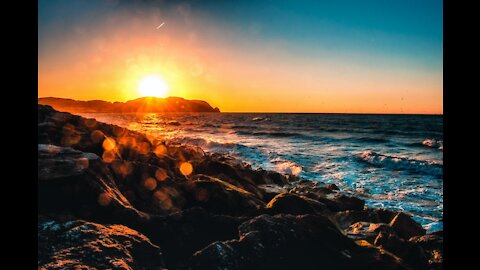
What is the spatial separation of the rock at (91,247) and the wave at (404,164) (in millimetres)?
16934

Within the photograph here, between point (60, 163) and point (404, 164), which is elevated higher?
point (60, 163)

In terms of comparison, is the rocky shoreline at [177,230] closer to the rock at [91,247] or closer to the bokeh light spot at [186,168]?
the rock at [91,247]

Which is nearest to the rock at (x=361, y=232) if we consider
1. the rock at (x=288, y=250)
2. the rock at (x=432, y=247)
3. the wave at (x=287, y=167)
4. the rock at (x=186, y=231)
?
the rock at (x=432, y=247)

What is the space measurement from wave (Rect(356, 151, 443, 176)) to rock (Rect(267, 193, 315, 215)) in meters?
12.9

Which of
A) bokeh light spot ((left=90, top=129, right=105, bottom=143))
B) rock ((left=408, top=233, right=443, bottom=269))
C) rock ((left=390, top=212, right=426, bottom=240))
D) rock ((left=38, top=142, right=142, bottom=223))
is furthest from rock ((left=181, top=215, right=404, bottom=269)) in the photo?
bokeh light spot ((left=90, top=129, right=105, bottom=143))

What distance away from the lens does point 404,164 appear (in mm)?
19438

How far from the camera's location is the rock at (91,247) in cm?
341

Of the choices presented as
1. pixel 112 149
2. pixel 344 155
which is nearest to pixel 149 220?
pixel 112 149

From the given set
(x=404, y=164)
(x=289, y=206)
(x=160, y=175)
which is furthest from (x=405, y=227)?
(x=404, y=164)

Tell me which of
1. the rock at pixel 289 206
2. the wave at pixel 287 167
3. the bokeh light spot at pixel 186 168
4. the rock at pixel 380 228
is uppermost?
the bokeh light spot at pixel 186 168

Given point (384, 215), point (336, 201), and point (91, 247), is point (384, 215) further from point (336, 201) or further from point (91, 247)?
point (91, 247)

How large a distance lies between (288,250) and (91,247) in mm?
2465
